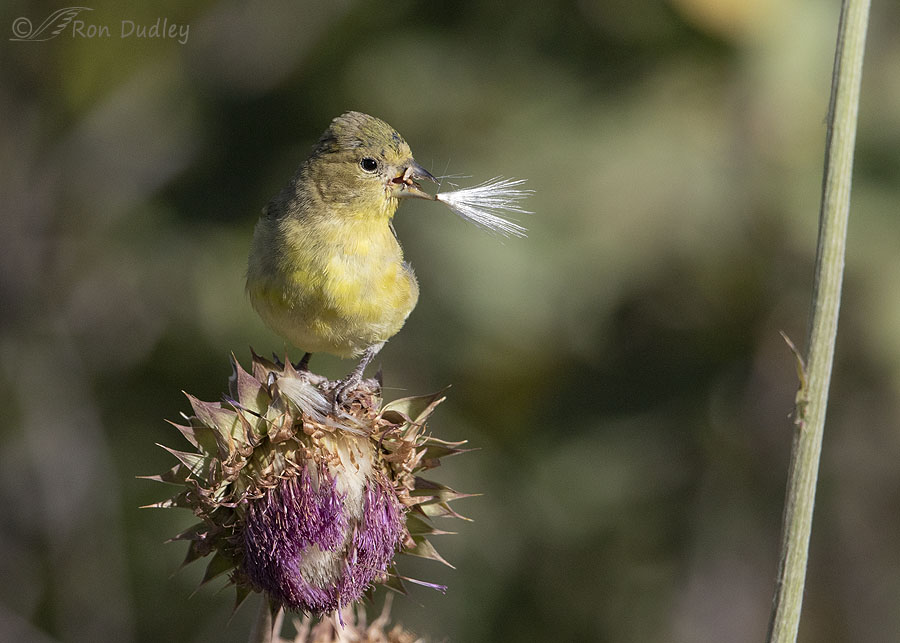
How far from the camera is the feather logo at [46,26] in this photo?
6215 mm

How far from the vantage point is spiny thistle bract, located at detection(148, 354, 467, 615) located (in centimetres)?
281

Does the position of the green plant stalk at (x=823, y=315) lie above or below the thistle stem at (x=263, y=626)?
above

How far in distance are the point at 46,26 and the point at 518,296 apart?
349cm

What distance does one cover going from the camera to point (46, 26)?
6.36m

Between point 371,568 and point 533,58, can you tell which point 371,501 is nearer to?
point 371,568

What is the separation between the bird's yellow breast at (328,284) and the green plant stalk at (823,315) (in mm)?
1468

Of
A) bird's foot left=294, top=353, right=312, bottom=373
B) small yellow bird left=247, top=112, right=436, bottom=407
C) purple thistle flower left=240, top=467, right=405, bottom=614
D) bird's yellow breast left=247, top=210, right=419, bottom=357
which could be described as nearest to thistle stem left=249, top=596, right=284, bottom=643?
purple thistle flower left=240, top=467, right=405, bottom=614

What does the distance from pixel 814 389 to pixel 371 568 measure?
55.0 inches

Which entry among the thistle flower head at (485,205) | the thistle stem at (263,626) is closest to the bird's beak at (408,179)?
the thistle flower head at (485,205)

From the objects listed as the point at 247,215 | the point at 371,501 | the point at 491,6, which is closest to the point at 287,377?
the point at 371,501

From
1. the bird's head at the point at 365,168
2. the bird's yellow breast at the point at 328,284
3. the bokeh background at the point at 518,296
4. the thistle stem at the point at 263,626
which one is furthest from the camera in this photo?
the bokeh background at the point at 518,296

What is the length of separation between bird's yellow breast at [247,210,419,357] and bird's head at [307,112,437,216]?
76 mm

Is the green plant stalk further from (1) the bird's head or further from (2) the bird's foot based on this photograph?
Answer: (2) the bird's foot
